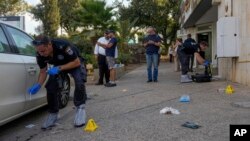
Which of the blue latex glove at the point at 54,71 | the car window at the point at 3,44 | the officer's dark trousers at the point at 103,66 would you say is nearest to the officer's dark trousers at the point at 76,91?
the blue latex glove at the point at 54,71

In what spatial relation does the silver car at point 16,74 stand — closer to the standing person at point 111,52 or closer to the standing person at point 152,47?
the standing person at point 111,52

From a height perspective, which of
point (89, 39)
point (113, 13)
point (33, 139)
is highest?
point (113, 13)

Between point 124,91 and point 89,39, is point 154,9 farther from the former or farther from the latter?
point 124,91

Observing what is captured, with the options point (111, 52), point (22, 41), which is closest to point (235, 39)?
point (111, 52)

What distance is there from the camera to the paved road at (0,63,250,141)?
587cm

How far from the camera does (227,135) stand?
18.5 ft

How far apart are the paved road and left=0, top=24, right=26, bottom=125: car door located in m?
0.45

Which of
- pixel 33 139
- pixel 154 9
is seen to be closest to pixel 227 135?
pixel 33 139

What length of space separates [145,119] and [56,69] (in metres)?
1.70

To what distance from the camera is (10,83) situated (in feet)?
19.9

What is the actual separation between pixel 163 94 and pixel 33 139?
15.2 feet

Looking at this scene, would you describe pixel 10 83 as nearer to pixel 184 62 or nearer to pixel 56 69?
pixel 56 69

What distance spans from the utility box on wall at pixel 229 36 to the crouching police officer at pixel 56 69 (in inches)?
226

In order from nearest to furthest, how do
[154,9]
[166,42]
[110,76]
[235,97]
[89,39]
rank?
[235,97]
[110,76]
[89,39]
[154,9]
[166,42]
